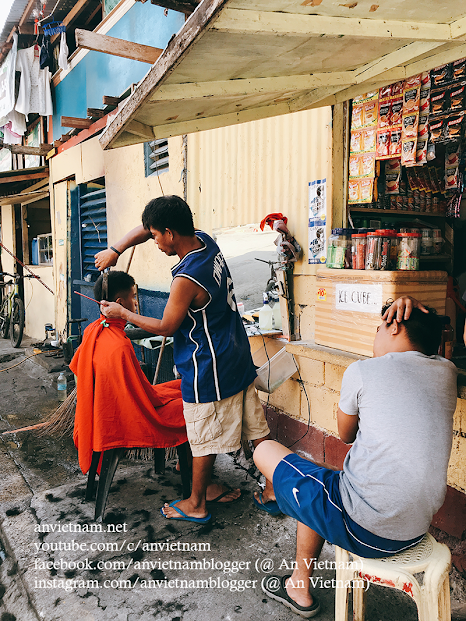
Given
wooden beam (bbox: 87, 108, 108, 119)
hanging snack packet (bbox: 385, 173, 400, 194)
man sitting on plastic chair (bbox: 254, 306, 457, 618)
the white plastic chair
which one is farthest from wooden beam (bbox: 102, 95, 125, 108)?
the white plastic chair

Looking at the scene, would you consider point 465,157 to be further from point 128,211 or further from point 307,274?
point 128,211

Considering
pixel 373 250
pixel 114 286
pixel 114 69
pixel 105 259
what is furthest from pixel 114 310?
pixel 114 69

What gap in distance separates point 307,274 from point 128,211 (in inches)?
126

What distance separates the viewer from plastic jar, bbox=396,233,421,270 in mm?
2275

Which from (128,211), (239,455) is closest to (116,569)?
(239,455)

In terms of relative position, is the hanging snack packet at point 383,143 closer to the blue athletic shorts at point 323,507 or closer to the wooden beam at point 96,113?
the blue athletic shorts at point 323,507

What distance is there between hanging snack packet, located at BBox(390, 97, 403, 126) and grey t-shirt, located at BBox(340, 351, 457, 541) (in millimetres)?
1515

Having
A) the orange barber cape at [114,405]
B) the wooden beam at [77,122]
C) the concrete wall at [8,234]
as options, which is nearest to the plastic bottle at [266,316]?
the orange barber cape at [114,405]

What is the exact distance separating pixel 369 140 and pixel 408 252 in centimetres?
82

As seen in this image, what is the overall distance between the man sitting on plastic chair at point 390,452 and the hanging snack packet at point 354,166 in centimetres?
136

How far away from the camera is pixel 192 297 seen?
238 centimetres

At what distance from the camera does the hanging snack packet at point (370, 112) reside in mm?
2598

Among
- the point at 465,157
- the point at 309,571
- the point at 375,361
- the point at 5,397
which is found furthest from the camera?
the point at 5,397

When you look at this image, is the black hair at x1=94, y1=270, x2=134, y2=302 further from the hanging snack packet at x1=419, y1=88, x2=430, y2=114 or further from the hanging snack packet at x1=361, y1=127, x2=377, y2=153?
the hanging snack packet at x1=419, y1=88, x2=430, y2=114
